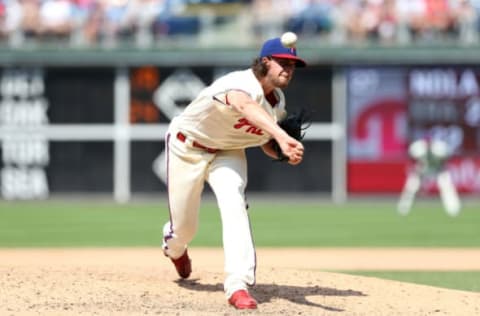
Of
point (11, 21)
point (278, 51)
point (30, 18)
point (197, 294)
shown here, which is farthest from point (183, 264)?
point (11, 21)

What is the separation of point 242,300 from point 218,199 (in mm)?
730

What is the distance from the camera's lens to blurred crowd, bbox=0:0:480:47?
77.9 feet

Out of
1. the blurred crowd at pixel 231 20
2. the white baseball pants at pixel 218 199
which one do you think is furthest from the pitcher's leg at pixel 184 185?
the blurred crowd at pixel 231 20

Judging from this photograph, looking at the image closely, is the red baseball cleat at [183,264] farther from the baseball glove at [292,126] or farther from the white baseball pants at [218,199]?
the baseball glove at [292,126]

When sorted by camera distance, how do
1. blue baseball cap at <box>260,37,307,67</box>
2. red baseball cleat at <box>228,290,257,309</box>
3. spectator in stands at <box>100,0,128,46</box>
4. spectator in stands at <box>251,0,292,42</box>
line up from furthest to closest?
spectator in stands at <box>100,0,128,46</box> < spectator in stands at <box>251,0,292,42</box> < blue baseball cap at <box>260,37,307,67</box> < red baseball cleat at <box>228,290,257,309</box>

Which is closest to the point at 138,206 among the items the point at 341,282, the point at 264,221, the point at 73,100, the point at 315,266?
the point at 73,100

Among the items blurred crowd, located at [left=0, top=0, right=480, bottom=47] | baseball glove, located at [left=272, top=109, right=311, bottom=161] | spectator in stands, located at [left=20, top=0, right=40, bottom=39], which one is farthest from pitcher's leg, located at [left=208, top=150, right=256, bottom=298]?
spectator in stands, located at [left=20, top=0, right=40, bottom=39]

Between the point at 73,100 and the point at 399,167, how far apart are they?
23.6 ft

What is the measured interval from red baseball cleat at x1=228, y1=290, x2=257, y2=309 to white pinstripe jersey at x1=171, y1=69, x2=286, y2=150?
104 cm

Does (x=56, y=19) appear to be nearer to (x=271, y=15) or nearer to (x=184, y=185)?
(x=271, y=15)

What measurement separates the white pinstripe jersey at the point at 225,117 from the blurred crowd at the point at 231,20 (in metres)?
16.0

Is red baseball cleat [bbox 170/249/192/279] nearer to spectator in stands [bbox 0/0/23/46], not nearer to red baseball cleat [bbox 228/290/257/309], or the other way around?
red baseball cleat [bbox 228/290/257/309]

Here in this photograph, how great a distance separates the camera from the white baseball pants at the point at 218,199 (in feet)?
24.0

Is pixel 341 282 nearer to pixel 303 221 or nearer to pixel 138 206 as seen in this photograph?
pixel 303 221
